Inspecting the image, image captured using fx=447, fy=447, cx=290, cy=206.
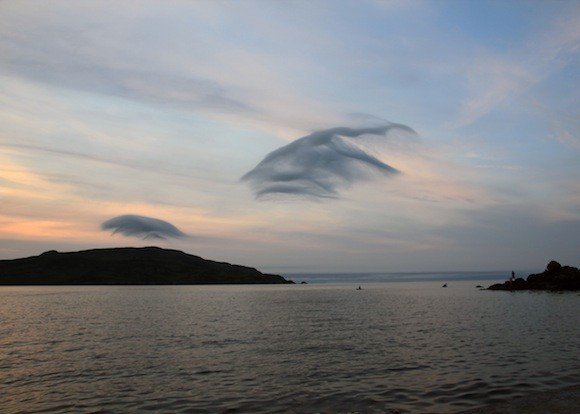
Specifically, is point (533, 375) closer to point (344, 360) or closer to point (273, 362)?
point (344, 360)

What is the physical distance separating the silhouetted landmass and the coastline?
138463 mm

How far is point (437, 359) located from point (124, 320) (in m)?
51.4

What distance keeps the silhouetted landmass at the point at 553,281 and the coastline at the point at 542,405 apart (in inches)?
5451

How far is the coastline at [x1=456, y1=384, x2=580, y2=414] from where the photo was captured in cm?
1850

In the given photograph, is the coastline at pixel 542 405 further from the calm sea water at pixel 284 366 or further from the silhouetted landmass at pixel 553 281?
the silhouetted landmass at pixel 553 281

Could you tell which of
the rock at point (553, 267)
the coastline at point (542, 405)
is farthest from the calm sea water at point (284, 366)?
the rock at point (553, 267)

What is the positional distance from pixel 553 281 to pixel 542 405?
147154 mm

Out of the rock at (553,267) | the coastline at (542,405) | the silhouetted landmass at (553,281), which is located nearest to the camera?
the coastline at (542,405)

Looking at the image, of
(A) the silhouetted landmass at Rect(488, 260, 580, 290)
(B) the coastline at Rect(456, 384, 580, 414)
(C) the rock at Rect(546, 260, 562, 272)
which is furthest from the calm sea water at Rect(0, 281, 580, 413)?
(C) the rock at Rect(546, 260, 562, 272)

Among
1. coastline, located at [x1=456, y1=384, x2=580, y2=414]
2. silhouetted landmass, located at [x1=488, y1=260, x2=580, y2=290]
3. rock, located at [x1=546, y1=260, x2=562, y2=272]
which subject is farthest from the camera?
rock, located at [x1=546, y1=260, x2=562, y2=272]

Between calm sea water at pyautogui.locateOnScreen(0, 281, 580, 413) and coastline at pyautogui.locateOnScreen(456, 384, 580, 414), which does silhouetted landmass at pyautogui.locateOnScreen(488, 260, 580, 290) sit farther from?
coastline at pyautogui.locateOnScreen(456, 384, 580, 414)

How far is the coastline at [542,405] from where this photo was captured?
1850 centimetres

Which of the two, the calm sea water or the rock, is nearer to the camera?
the calm sea water

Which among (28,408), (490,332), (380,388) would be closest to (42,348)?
(28,408)
